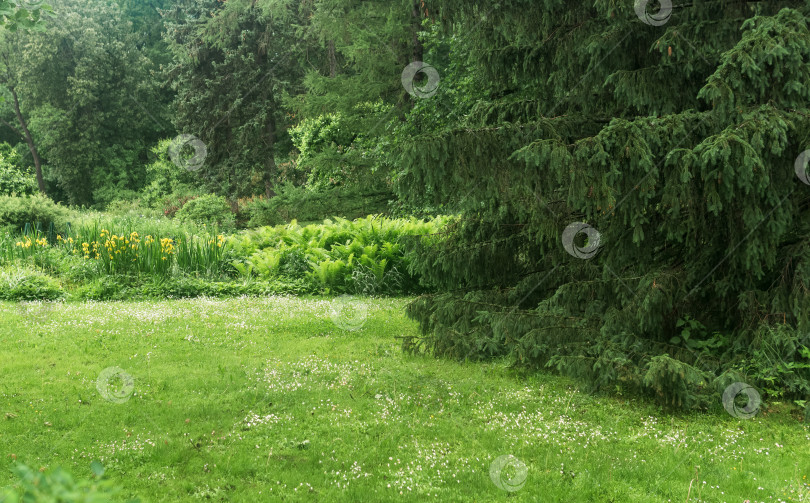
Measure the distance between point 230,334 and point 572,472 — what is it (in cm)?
478

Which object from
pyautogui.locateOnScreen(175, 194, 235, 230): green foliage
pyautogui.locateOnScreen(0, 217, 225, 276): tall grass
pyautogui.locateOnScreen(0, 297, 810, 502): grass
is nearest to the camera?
pyautogui.locateOnScreen(0, 297, 810, 502): grass

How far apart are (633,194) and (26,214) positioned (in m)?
15.1

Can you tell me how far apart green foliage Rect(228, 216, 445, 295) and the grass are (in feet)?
12.6

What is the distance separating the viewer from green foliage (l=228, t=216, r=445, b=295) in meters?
10.8

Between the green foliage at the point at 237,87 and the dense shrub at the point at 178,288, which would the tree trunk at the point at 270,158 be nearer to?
the green foliage at the point at 237,87

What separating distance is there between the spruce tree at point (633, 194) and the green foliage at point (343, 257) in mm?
3651

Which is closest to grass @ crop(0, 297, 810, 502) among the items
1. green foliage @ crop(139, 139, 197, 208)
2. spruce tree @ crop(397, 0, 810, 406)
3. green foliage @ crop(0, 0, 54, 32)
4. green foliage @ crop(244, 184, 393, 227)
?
spruce tree @ crop(397, 0, 810, 406)

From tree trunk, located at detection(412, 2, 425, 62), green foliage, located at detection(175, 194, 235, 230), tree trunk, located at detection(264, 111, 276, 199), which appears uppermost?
tree trunk, located at detection(412, 2, 425, 62)

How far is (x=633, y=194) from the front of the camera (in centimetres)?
475

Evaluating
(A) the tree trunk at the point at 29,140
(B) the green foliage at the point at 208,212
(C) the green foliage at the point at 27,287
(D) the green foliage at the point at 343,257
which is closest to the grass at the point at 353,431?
(C) the green foliage at the point at 27,287

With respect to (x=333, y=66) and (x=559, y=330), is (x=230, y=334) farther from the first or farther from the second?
(x=333, y=66)

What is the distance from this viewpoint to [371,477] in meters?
3.92

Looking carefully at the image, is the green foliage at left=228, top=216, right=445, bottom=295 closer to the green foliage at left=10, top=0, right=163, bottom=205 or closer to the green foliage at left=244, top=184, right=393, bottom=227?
the green foliage at left=244, top=184, right=393, bottom=227

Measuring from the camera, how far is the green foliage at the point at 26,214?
48.9 feet
